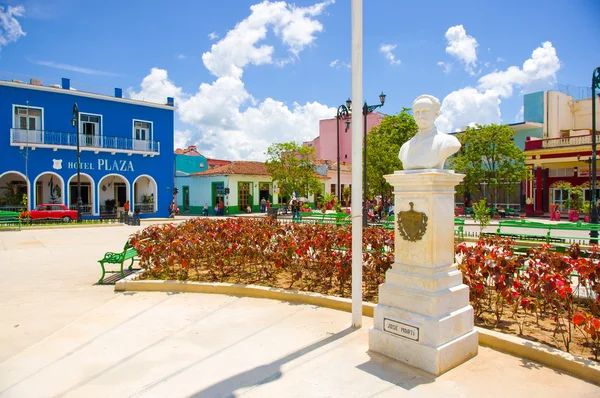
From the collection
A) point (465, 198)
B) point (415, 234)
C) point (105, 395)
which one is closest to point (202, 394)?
point (105, 395)

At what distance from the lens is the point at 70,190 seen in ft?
93.3

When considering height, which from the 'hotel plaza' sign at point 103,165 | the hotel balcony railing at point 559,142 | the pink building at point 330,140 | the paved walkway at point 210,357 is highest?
→ the pink building at point 330,140

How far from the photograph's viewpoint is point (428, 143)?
Result: 4121mm

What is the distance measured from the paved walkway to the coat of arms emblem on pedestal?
1.25 m

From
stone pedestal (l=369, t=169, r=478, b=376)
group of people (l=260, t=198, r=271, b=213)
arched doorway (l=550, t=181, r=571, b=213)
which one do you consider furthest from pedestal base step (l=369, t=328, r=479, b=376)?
group of people (l=260, t=198, r=271, b=213)

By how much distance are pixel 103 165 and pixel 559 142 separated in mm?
32462

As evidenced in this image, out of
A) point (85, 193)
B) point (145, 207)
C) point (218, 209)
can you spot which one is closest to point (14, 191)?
point (85, 193)

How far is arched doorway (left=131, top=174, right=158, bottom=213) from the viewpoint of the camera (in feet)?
105

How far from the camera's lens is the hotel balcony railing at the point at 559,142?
88.5ft

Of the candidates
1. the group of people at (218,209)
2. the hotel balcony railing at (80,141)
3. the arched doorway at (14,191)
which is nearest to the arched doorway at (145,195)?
the hotel balcony railing at (80,141)

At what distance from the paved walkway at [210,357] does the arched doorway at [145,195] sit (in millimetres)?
26556

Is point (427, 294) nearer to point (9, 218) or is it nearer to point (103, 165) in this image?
point (9, 218)

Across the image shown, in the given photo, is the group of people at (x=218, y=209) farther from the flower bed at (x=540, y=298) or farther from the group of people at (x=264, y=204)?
the flower bed at (x=540, y=298)

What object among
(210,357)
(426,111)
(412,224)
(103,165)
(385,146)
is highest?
(385,146)
